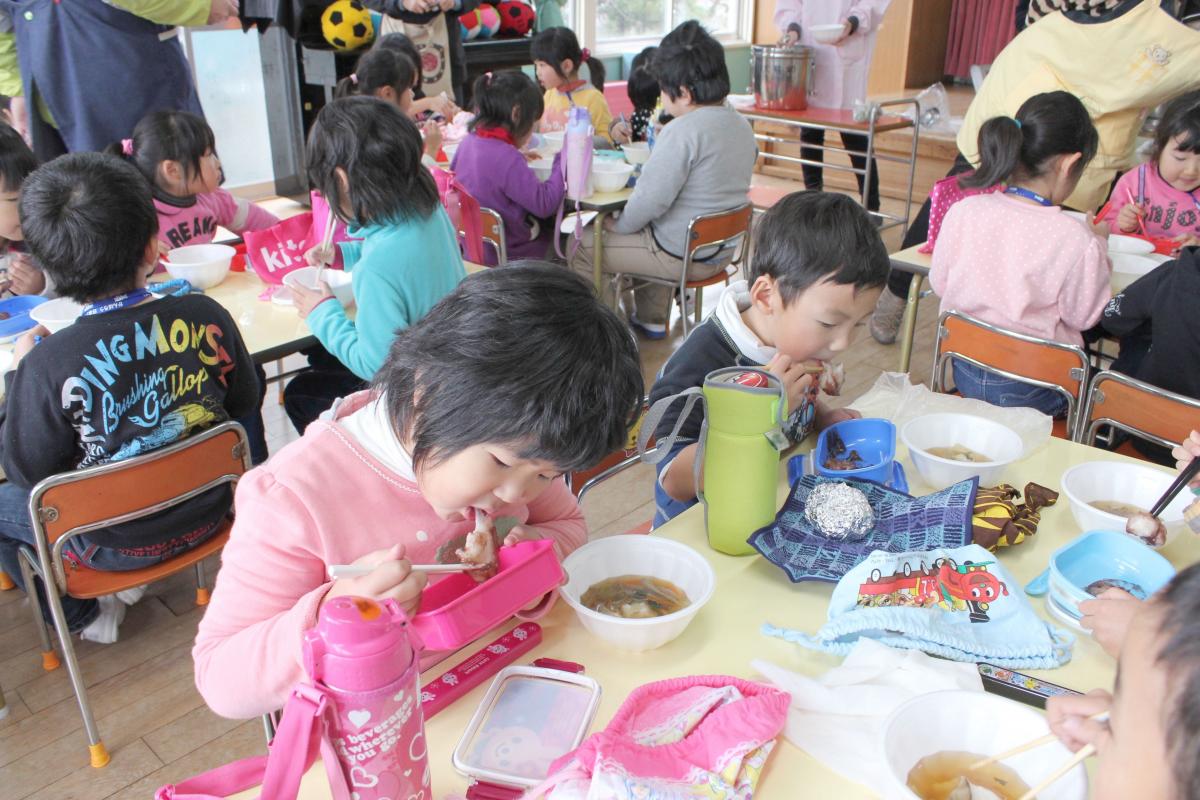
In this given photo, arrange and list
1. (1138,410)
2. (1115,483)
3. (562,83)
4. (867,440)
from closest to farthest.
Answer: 1. (1115,483)
2. (867,440)
3. (1138,410)
4. (562,83)

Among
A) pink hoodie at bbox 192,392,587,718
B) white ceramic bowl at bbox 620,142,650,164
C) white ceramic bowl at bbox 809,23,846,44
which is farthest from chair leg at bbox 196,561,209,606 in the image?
white ceramic bowl at bbox 809,23,846,44

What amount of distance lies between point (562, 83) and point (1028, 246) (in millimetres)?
2925

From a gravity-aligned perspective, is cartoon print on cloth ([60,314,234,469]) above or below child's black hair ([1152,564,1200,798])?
below

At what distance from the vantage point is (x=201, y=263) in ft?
7.42

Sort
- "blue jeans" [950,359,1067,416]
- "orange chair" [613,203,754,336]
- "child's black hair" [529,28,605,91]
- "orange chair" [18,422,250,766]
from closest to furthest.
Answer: "orange chair" [18,422,250,766] → "blue jeans" [950,359,1067,416] → "orange chair" [613,203,754,336] → "child's black hair" [529,28,605,91]

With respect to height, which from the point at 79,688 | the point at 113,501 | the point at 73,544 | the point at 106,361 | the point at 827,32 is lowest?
the point at 79,688

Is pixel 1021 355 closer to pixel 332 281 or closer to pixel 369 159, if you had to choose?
pixel 369 159

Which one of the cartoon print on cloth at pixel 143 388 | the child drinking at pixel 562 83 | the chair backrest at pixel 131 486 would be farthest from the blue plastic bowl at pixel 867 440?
the child drinking at pixel 562 83

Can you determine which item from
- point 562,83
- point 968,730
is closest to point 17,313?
point 968,730

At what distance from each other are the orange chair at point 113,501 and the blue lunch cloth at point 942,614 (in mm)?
1106

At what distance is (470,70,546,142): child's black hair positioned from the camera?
10.7 ft

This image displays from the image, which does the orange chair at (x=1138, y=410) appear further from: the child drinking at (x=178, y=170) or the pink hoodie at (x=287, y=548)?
the child drinking at (x=178, y=170)

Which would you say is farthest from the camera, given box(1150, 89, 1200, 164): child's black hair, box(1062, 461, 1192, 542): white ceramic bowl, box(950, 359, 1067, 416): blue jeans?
box(1150, 89, 1200, 164): child's black hair

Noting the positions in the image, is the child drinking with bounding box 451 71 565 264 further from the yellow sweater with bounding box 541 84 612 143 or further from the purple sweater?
the yellow sweater with bounding box 541 84 612 143
